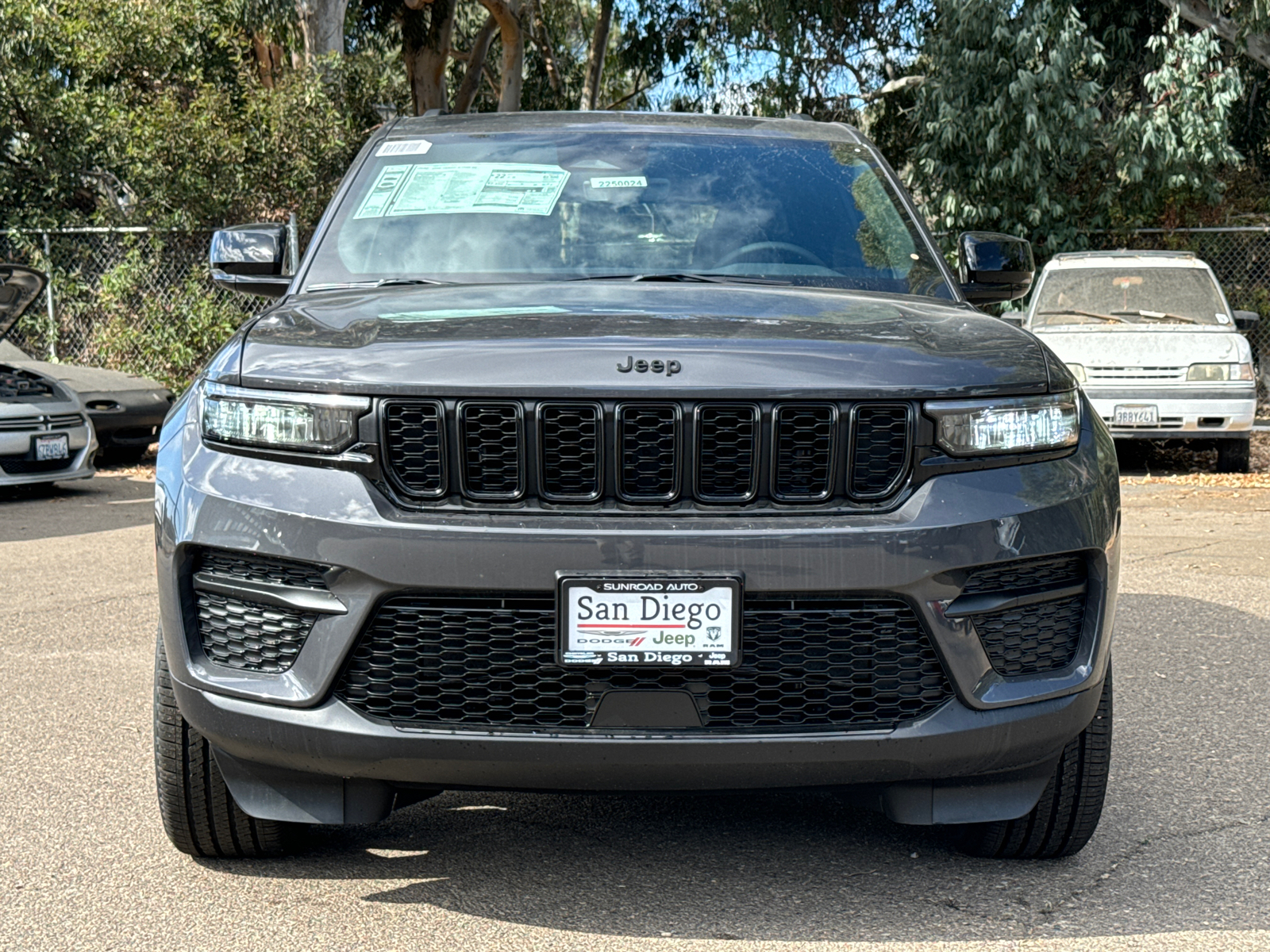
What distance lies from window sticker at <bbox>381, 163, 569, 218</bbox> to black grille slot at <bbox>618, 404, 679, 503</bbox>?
1.39 metres

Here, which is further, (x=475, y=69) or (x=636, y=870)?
(x=475, y=69)

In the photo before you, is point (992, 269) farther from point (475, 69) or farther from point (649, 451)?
point (475, 69)

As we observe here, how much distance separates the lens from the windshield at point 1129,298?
41.5 feet

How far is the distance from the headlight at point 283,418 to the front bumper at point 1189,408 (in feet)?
32.4

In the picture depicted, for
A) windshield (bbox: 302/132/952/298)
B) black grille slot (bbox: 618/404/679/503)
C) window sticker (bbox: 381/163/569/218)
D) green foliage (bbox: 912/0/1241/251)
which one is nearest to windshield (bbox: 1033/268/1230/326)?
green foliage (bbox: 912/0/1241/251)

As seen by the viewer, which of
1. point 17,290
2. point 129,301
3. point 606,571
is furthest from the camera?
point 129,301

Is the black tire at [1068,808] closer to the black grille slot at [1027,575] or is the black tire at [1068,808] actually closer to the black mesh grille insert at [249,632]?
the black grille slot at [1027,575]

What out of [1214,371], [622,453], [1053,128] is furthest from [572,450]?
[1053,128]

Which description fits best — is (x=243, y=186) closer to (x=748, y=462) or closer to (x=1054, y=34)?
(x=1054, y=34)

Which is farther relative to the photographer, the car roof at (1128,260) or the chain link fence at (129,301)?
the chain link fence at (129,301)

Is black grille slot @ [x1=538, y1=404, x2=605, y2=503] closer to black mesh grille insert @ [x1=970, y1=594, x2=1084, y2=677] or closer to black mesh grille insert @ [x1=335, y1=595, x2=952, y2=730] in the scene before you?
black mesh grille insert @ [x1=335, y1=595, x2=952, y2=730]

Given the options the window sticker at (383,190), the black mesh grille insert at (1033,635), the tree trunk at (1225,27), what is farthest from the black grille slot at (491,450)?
the tree trunk at (1225,27)

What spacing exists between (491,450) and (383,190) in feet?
5.48

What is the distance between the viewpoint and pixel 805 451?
2.88m
